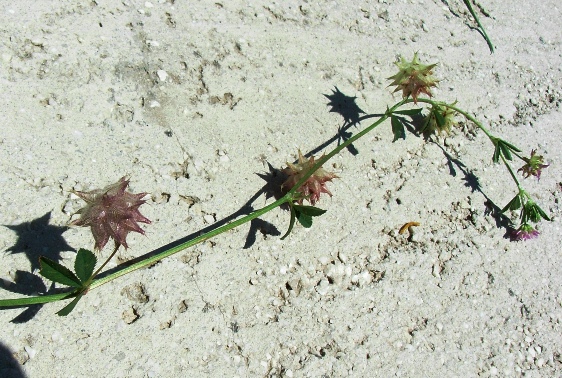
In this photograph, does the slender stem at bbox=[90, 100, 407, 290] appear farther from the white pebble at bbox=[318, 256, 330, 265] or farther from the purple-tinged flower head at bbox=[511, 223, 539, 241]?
the purple-tinged flower head at bbox=[511, 223, 539, 241]

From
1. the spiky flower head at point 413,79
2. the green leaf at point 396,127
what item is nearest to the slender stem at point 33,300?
the green leaf at point 396,127

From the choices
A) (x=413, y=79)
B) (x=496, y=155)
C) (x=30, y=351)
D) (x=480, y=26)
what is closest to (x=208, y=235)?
(x=30, y=351)

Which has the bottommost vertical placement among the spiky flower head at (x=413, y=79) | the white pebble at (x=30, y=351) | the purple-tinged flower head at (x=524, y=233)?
the white pebble at (x=30, y=351)

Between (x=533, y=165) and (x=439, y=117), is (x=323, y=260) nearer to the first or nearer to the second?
(x=439, y=117)

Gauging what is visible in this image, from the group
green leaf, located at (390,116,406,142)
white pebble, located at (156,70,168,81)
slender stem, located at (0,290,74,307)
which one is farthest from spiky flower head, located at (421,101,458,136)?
slender stem, located at (0,290,74,307)

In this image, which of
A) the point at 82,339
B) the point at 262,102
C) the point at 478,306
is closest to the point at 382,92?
the point at 262,102

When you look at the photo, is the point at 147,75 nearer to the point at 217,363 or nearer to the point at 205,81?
the point at 205,81

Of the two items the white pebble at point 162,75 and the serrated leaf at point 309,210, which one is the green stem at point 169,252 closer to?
the serrated leaf at point 309,210
